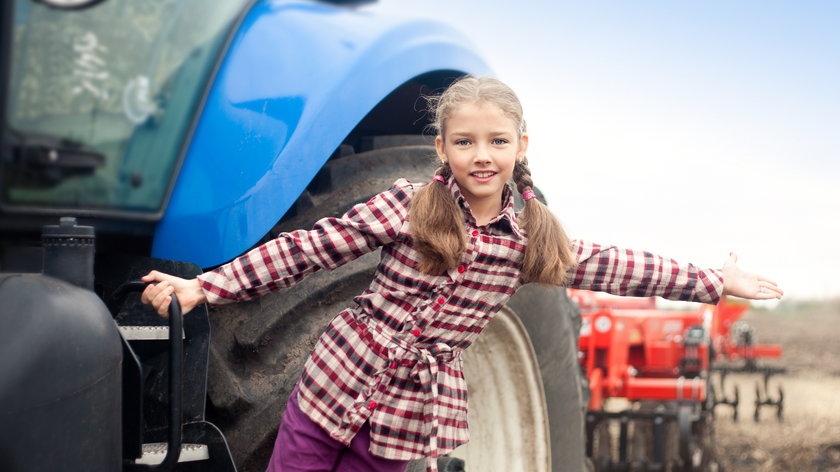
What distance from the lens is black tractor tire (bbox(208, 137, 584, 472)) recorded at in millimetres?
1878

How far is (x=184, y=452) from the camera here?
172 cm

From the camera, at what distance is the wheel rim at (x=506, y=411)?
2.50 meters

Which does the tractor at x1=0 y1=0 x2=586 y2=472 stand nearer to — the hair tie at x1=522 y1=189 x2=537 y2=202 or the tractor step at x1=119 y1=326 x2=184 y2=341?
the tractor step at x1=119 y1=326 x2=184 y2=341

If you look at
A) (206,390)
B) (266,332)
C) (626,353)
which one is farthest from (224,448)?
(626,353)

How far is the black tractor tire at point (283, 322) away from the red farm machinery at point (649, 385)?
248cm

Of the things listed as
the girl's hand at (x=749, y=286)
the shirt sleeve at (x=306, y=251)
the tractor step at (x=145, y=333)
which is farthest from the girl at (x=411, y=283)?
the girl's hand at (x=749, y=286)

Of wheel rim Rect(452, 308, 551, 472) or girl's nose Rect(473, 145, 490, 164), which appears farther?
wheel rim Rect(452, 308, 551, 472)

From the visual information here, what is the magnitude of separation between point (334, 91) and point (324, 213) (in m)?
0.28

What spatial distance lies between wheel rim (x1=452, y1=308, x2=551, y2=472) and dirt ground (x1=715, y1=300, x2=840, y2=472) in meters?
2.98

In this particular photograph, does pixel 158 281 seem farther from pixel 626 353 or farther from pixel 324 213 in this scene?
pixel 626 353

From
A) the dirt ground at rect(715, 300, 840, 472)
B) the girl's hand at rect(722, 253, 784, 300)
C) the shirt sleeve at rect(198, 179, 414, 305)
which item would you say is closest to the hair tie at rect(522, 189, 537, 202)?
the shirt sleeve at rect(198, 179, 414, 305)

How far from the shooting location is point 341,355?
179 centimetres

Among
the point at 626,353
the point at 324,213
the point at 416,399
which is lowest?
the point at 626,353

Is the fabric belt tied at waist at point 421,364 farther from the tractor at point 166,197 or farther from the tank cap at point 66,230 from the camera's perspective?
the tank cap at point 66,230
